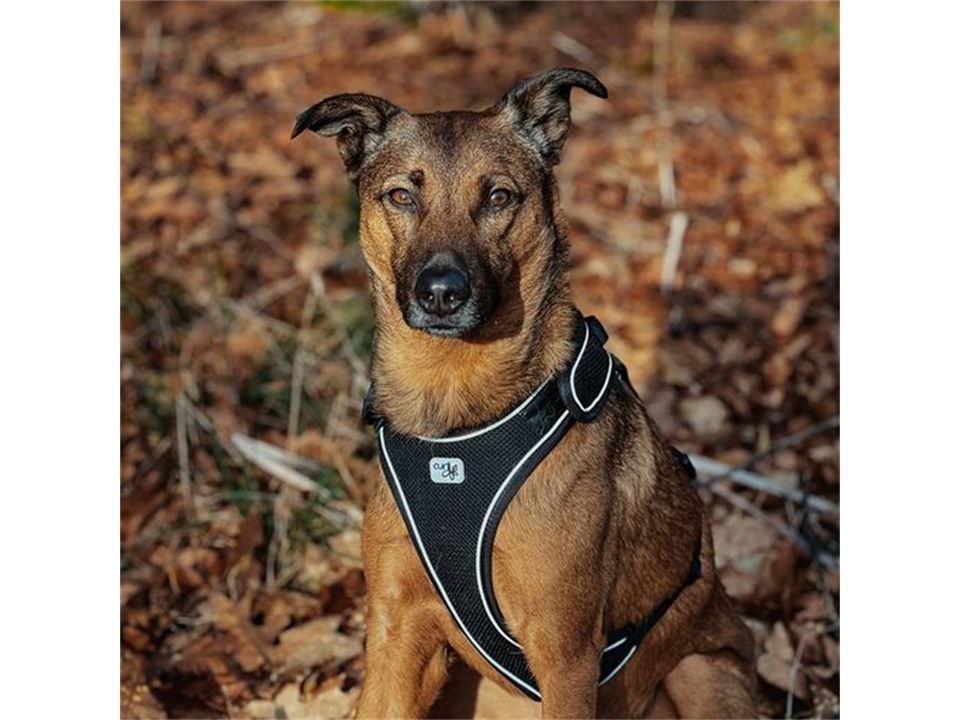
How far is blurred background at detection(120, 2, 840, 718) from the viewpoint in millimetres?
5934

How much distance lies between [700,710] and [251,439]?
2.92 meters

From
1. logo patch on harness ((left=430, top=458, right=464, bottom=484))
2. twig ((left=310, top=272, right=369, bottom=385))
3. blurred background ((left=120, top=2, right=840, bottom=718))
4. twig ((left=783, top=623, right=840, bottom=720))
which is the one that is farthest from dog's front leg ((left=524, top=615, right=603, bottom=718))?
twig ((left=310, top=272, right=369, bottom=385))

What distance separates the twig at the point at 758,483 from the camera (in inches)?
249

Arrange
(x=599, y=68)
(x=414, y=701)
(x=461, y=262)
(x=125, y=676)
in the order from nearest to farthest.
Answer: (x=461, y=262)
(x=414, y=701)
(x=125, y=676)
(x=599, y=68)

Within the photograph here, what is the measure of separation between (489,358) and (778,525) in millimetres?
2503

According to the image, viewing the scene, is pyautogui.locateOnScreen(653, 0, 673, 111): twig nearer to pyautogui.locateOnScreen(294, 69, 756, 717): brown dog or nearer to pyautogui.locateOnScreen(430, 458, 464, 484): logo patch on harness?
pyautogui.locateOnScreen(294, 69, 756, 717): brown dog

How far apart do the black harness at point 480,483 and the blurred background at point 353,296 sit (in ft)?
4.87

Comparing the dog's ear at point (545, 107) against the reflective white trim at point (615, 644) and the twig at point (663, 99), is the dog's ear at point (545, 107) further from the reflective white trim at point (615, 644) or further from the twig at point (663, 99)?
the twig at point (663, 99)

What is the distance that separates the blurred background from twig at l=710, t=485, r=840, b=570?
2cm

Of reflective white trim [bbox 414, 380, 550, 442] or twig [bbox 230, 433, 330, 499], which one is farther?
twig [bbox 230, 433, 330, 499]

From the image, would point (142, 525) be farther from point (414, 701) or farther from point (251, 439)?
point (414, 701)

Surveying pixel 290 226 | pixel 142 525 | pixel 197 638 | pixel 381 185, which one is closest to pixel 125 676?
pixel 197 638

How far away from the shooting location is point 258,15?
12.3m

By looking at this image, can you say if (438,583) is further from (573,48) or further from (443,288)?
(573,48)
